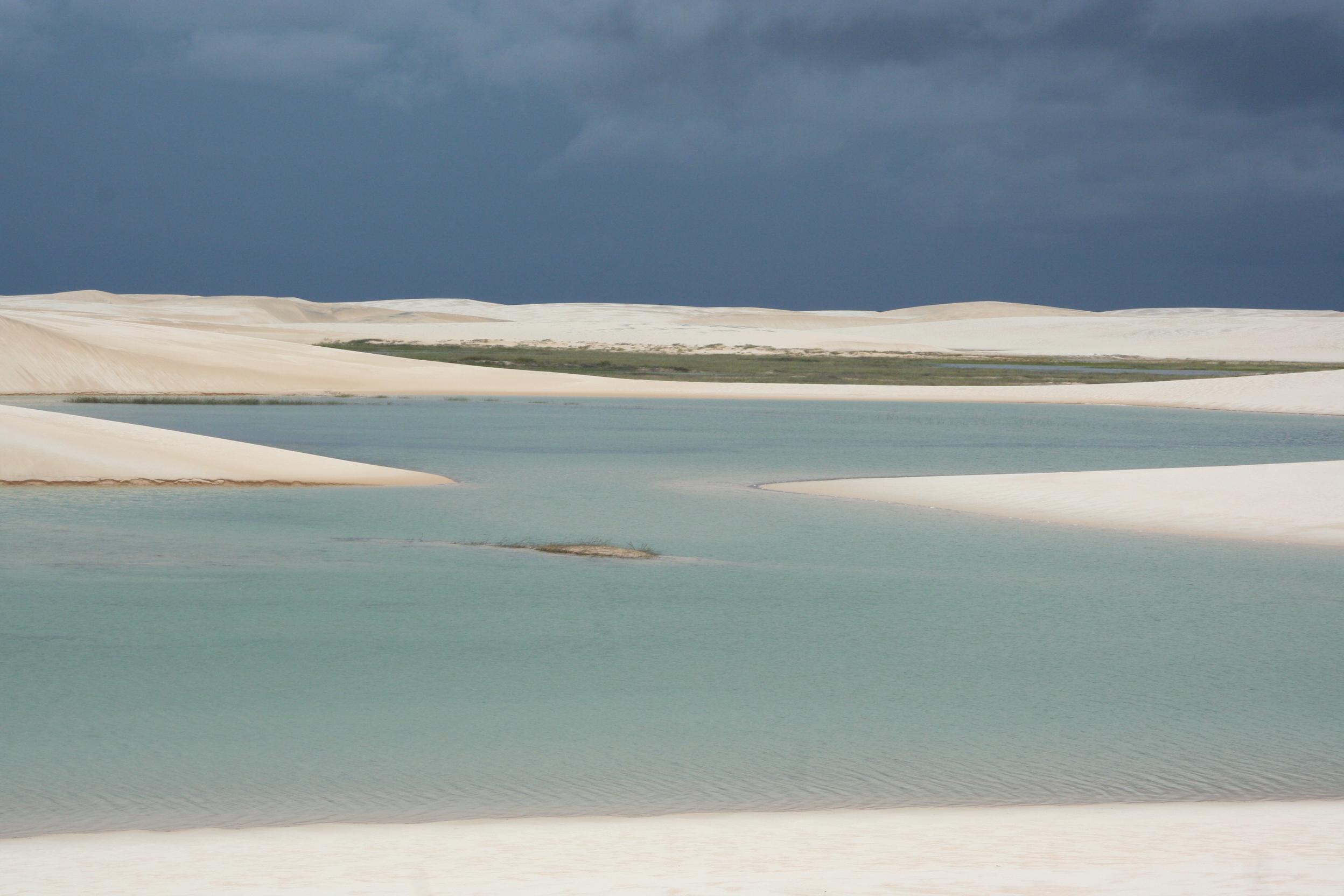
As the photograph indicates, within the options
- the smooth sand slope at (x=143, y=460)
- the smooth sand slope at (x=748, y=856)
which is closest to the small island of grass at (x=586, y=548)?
the smooth sand slope at (x=143, y=460)

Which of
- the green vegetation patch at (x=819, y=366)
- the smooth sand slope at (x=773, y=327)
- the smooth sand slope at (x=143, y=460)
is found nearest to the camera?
the smooth sand slope at (x=143, y=460)

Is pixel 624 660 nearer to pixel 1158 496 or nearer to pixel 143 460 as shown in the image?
pixel 1158 496

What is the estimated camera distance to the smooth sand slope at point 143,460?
1659 cm

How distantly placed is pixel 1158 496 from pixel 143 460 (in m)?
11.8

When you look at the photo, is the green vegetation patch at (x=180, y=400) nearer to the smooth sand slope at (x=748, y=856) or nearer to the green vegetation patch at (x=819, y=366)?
the green vegetation patch at (x=819, y=366)

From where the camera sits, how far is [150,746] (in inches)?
266

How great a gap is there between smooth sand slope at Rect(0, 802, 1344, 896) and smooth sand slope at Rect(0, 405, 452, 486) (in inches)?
477

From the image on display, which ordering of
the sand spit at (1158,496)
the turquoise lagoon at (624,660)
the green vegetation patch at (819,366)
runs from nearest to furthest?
the turquoise lagoon at (624,660) → the sand spit at (1158,496) → the green vegetation patch at (819,366)

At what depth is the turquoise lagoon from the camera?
6340mm

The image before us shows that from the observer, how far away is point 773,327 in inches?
4577

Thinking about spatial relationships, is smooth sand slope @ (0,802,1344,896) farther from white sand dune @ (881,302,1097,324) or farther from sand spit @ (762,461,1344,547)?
white sand dune @ (881,302,1097,324)

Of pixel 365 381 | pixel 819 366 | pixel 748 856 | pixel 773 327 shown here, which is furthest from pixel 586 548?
pixel 773 327

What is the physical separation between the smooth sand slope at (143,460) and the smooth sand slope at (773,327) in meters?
36.7

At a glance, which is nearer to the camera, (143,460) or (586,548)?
(586,548)
